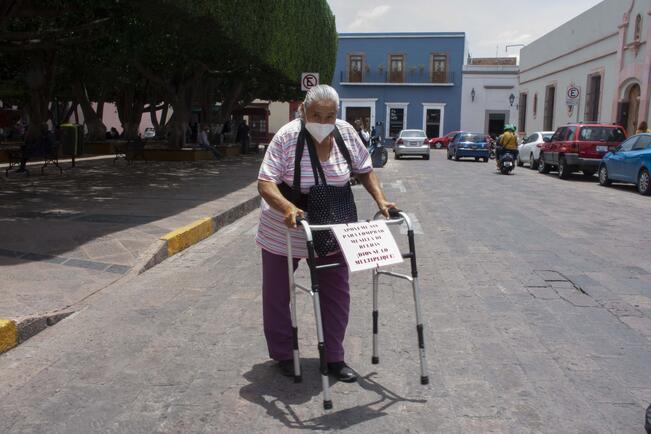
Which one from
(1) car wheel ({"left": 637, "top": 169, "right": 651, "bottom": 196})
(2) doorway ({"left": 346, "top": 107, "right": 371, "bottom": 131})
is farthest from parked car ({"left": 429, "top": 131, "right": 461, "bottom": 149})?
(1) car wheel ({"left": 637, "top": 169, "right": 651, "bottom": 196})

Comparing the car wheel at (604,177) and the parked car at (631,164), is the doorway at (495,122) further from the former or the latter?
the parked car at (631,164)

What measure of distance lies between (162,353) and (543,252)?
4.89m

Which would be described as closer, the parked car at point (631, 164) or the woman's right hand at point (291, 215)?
the woman's right hand at point (291, 215)

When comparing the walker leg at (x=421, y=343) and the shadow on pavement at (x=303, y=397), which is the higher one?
the walker leg at (x=421, y=343)

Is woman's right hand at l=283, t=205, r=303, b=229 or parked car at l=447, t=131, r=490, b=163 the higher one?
woman's right hand at l=283, t=205, r=303, b=229

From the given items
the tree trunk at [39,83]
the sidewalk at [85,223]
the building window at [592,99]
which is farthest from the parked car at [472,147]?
the tree trunk at [39,83]

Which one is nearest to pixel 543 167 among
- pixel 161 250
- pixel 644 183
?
pixel 644 183

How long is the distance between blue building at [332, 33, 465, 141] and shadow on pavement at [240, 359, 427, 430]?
46.1 metres

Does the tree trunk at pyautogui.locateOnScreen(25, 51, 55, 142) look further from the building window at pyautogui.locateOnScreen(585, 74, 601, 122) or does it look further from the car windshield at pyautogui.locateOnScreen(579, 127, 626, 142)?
the building window at pyautogui.locateOnScreen(585, 74, 601, 122)

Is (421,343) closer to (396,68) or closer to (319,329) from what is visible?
(319,329)

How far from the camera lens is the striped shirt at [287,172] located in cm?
346

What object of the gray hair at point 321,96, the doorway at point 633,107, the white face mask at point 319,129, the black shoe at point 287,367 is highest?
the doorway at point 633,107

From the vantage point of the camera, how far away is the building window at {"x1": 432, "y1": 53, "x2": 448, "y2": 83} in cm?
4891

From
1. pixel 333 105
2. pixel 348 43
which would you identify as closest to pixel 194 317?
pixel 333 105
